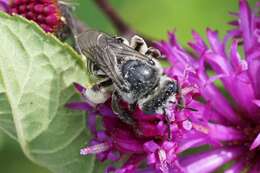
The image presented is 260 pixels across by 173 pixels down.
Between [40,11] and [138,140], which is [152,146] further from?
[40,11]

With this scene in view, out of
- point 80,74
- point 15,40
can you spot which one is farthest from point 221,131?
point 15,40

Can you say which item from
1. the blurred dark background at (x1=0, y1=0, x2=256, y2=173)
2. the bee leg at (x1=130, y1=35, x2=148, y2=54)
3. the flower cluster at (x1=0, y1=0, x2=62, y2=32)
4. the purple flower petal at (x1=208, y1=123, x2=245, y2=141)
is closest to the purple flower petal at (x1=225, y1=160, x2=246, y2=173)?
the purple flower petal at (x1=208, y1=123, x2=245, y2=141)

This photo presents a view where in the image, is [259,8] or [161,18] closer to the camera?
[259,8]

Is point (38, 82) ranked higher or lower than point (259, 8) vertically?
lower

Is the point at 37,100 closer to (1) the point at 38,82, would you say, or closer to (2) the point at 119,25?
(1) the point at 38,82

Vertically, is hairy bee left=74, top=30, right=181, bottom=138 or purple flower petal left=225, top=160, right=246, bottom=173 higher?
hairy bee left=74, top=30, right=181, bottom=138

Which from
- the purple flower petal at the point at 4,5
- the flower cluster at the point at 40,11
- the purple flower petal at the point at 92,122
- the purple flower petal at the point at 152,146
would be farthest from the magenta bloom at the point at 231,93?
the purple flower petal at the point at 4,5

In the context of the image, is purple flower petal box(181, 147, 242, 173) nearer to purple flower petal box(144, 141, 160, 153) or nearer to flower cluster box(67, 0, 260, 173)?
flower cluster box(67, 0, 260, 173)
